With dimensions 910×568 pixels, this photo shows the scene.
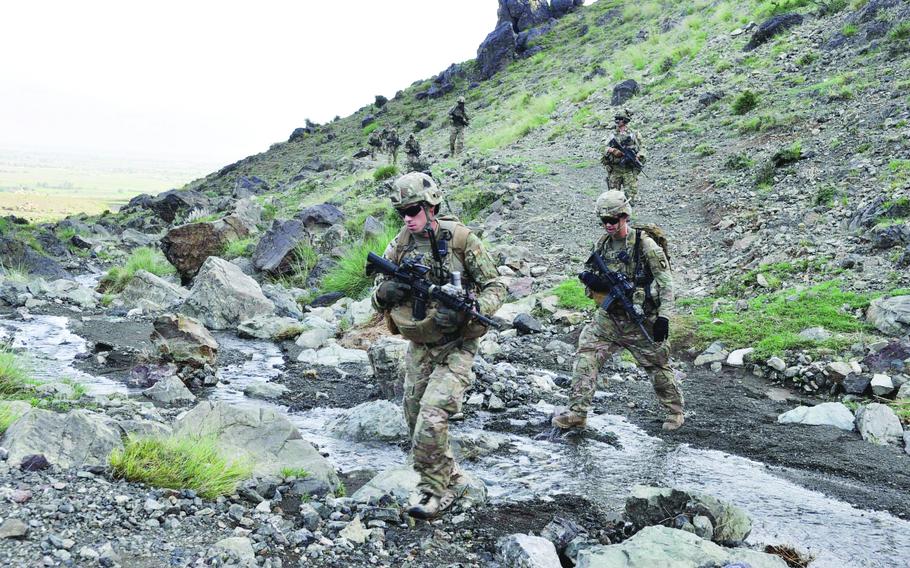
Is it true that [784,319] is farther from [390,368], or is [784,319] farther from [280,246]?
[280,246]

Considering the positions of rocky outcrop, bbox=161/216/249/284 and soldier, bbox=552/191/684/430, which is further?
rocky outcrop, bbox=161/216/249/284

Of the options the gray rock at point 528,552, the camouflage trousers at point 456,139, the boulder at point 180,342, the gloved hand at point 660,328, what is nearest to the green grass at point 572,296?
the gloved hand at point 660,328

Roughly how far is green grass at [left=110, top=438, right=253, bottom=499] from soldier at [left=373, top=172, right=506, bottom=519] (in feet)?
3.61

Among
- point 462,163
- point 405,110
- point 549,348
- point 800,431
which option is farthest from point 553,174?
point 405,110

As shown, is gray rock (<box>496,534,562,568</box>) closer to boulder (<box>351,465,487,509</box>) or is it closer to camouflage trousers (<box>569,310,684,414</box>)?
boulder (<box>351,465,487,509</box>)

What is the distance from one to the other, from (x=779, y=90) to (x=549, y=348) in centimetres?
1285

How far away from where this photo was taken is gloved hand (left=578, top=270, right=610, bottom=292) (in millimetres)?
5859

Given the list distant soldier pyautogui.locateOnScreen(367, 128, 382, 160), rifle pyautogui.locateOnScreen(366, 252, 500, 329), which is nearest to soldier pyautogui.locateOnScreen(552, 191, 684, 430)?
rifle pyautogui.locateOnScreen(366, 252, 500, 329)

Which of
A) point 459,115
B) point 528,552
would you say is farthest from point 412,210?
point 459,115

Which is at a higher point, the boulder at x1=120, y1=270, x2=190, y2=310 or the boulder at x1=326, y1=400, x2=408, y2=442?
the boulder at x1=120, y1=270, x2=190, y2=310

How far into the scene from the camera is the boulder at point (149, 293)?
12.1m

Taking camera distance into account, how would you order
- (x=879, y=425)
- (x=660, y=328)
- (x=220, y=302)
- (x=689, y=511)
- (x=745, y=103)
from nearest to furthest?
1. (x=689, y=511)
2. (x=660, y=328)
3. (x=879, y=425)
4. (x=220, y=302)
5. (x=745, y=103)

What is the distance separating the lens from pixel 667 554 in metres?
3.25

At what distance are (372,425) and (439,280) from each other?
1.94 m
